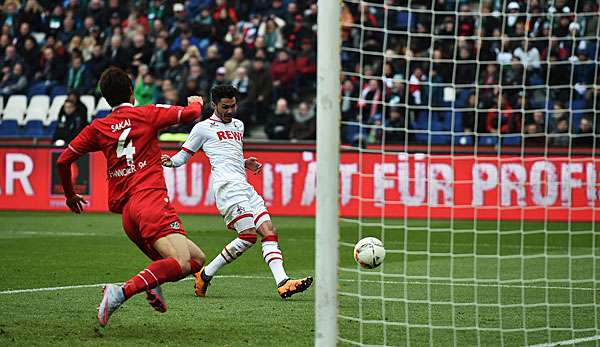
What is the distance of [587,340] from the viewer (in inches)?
275

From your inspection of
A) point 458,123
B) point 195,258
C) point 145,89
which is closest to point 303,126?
point 458,123

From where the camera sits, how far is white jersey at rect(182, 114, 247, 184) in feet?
31.8

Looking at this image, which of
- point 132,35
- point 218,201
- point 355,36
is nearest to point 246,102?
point 355,36

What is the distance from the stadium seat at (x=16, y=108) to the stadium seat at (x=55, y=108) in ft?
2.10

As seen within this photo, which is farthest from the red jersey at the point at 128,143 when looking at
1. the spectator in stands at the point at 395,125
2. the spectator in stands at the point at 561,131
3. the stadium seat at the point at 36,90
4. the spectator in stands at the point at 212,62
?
the stadium seat at the point at 36,90

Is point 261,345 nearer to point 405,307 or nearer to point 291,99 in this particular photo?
point 405,307

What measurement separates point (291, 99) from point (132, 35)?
4.61 meters

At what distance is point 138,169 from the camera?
7.22 meters

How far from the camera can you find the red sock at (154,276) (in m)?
6.80

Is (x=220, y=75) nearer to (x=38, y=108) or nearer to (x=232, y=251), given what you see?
(x=38, y=108)

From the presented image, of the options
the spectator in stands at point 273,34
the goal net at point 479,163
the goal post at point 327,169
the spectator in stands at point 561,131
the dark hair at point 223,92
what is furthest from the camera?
the spectator in stands at point 273,34

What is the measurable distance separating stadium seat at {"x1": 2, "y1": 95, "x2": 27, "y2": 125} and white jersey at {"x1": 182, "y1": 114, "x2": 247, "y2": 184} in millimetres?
14053

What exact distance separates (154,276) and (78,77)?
17.4 meters

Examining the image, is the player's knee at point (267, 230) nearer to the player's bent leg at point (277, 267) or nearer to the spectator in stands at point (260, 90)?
the player's bent leg at point (277, 267)
